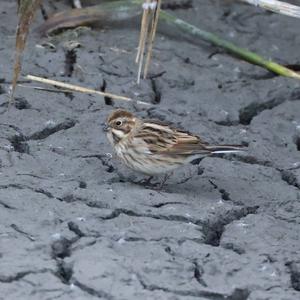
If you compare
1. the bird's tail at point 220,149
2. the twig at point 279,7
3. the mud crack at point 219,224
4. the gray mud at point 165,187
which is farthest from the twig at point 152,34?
the mud crack at point 219,224

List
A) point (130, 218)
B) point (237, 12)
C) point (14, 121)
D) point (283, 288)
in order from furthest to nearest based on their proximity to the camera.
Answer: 1. point (237, 12)
2. point (14, 121)
3. point (130, 218)
4. point (283, 288)

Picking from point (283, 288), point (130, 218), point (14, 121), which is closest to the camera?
point (283, 288)

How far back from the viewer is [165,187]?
6945 millimetres

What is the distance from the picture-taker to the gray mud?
18.2 ft

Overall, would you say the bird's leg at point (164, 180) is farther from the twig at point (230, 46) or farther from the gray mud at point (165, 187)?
the twig at point (230, 46)

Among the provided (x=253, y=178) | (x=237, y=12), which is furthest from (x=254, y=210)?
(x=237, y=12)

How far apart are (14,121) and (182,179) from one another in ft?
4.68

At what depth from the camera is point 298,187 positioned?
709 cm

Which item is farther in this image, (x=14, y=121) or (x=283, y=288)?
(x=14, y=121)

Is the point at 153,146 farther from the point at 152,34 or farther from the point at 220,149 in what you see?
the point at 152,34

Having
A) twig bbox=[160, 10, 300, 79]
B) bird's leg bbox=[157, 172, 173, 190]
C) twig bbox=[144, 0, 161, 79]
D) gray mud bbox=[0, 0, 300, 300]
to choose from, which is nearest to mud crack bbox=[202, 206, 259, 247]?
gray mud bbox=[0, 0, 300, 300]

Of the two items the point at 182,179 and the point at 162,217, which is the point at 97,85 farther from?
the point at 162,217

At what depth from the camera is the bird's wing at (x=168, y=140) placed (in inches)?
268

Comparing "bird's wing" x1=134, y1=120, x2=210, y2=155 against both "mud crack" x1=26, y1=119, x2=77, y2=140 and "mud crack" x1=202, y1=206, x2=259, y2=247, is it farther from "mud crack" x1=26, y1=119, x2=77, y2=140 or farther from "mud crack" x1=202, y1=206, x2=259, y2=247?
"mud crack" x1=26, y1=119, x2=77, y2=140
